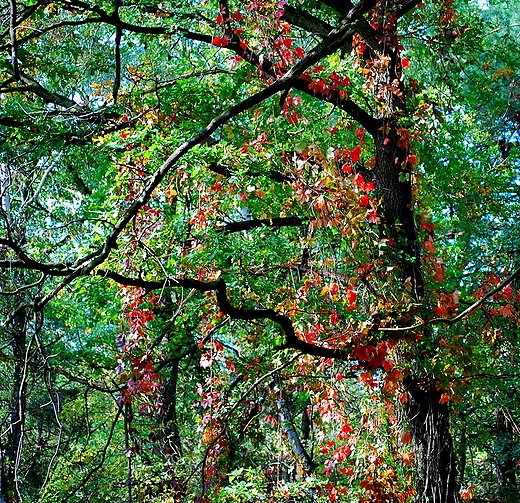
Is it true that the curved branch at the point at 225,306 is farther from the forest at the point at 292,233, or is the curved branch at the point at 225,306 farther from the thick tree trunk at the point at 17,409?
the thick tree trunk at the point at 17,409

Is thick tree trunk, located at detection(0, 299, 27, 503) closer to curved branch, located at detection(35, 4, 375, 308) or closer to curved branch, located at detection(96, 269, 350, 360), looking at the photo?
curved branch, located at detection(35, 4, 375, 308)

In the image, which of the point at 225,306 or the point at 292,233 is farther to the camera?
the point at 292,233

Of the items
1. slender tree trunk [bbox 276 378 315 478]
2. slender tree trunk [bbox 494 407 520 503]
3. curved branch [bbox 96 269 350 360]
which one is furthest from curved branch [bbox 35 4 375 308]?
slender tree trunk [bbox 494 407 520 503]

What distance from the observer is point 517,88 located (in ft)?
47.8

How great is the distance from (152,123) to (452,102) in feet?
10.9

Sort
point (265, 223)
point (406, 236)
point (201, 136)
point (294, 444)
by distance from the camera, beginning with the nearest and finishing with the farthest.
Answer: point (201, 136)
point (406, 236)
point (265, 223)
point (294, 444)

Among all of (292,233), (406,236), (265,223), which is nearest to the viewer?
(406,236)

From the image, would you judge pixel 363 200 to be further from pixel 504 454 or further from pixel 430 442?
pixel 504 454

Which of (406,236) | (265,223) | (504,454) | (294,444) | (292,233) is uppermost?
(292,233)

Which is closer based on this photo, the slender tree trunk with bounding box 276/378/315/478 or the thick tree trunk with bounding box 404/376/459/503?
the thick tree trunk with bounding box 404/376/459/503

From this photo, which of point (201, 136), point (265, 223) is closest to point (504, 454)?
point (265, 223)

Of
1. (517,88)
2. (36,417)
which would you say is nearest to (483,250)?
(517,88)

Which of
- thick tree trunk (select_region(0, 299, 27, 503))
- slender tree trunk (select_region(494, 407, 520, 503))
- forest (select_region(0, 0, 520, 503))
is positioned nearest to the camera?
thick tree trunk (select_region(0, 299, 27, 503))

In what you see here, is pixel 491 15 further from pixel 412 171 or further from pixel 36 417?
pixel 36 417
